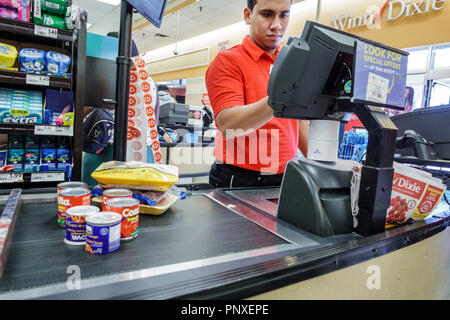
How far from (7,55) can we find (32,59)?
10cm

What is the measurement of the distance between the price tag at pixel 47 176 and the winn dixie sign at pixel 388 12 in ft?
17.1

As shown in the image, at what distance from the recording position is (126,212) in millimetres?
632

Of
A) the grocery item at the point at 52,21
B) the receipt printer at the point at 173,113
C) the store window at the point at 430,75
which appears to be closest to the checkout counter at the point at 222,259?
the grocery item at the point at 52,21

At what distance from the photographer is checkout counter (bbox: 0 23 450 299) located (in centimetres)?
49

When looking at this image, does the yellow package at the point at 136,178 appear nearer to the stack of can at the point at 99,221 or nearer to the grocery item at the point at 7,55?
the stack of can at the point at 99,221

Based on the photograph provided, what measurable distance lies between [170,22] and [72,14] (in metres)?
7.17

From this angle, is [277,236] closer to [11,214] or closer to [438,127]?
[11,214]

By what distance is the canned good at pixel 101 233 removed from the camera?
56 cm

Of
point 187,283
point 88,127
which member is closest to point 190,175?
point 88,127

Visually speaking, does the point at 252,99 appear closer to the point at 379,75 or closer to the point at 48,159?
the point at 379,75

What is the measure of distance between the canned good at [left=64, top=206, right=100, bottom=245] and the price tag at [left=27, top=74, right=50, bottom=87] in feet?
3.82

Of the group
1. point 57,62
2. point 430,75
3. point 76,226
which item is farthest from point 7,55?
point 430,75

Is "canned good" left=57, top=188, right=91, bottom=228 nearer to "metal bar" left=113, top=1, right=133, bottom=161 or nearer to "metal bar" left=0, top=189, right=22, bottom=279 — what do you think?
"metal bar" left=0, top=189, right=22, bottom=279

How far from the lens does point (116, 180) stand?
0.82 m
